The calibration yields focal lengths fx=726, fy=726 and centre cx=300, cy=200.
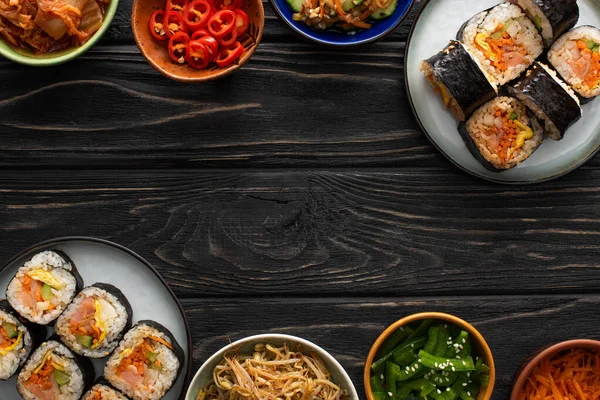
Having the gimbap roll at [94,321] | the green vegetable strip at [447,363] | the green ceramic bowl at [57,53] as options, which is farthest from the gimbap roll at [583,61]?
the gimbap roll at [94,321]

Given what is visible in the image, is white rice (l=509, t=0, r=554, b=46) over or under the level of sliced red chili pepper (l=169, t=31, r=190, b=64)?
over

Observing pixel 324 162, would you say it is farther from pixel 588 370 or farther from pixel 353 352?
pixel 588 370

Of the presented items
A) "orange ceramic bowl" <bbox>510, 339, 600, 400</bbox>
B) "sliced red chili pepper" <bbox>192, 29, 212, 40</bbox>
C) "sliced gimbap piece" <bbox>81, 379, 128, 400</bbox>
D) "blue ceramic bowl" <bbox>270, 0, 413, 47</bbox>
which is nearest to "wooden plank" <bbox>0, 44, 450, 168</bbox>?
"blue ceramic bowl" <bbox>270, 0, 413, 47</bbox>

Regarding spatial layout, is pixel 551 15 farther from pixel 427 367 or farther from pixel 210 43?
pixel 427 367

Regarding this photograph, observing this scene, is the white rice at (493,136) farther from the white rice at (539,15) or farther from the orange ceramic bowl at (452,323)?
the orange ceramic bowl at (452,323)

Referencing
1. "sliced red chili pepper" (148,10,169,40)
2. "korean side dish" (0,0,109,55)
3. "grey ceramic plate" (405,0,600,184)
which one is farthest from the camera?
"grey ceramic plate" (405,0,600,184)

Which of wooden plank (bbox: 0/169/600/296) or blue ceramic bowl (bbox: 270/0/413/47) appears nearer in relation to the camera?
blue ceramic bowl (bbox: 270/0/413/47)

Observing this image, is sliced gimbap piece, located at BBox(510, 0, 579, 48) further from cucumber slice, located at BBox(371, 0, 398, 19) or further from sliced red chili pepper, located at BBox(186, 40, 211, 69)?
sliced red chili pepper, located at BBox(186, 40, 211, 69)
